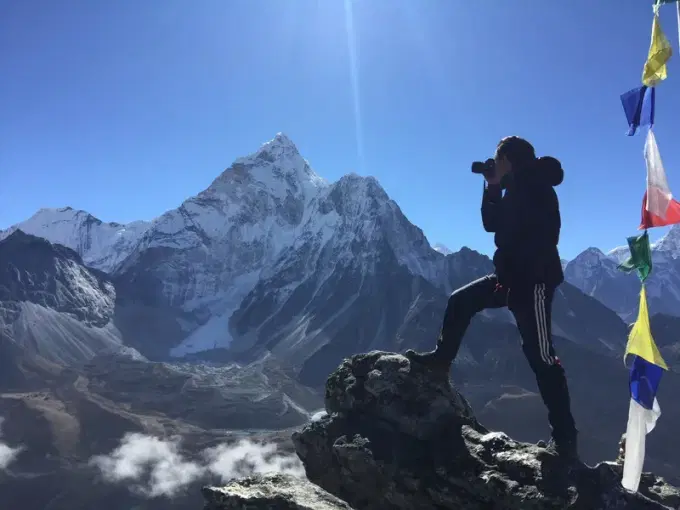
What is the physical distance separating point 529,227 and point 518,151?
4.52 ft

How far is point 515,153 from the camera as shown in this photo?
9164mm

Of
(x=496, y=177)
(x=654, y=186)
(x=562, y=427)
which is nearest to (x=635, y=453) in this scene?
(x=562, y=427)

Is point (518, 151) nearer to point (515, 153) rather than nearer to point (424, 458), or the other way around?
point (515, 153)

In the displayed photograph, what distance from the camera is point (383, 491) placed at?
9.45 m

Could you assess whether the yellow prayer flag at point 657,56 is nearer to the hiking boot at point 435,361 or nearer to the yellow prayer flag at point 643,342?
the yellow prayer flag at point 643,342

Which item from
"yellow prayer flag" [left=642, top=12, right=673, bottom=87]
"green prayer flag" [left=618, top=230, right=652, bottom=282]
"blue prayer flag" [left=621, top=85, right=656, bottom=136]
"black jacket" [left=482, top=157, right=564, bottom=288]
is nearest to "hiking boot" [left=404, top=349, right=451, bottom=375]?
"black jacket" [left=482, top=157, right=564, bottom=288]

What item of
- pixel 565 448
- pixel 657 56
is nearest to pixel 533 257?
pixel 565 448

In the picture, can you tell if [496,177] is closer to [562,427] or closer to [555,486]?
[562,427]

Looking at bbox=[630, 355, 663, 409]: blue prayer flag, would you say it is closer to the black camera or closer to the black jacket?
the black jacket

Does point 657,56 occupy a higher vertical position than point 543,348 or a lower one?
higher

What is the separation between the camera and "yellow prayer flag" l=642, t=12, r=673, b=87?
8.80 meters

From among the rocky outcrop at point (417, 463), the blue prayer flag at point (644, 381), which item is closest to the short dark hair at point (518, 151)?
the blue prayer flag at point (644, 381)

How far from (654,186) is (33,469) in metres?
238

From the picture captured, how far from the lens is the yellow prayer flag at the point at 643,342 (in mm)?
8398
